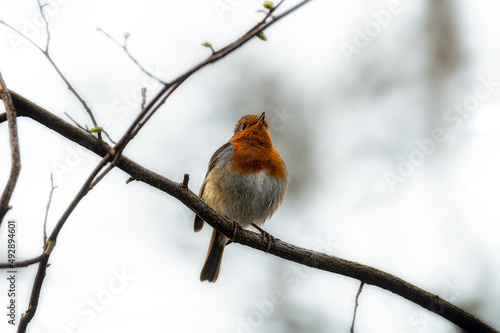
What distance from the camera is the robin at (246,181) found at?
4.86m

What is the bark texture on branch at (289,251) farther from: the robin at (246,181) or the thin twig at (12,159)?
the robin at (246,181)

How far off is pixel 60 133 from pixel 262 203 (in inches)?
103

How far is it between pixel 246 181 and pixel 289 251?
1.33 m

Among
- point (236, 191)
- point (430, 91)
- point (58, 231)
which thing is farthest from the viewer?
point (430, 91)

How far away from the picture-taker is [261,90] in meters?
9.15

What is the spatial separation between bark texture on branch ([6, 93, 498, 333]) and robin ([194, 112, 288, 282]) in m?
1.06

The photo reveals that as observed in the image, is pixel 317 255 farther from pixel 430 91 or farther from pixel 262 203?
pixel 430 91

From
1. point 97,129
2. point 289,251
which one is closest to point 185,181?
point 97,129

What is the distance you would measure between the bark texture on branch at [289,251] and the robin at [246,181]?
1060 mm

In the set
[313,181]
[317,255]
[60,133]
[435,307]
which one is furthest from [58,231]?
[313,181]

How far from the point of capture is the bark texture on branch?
2.64 m

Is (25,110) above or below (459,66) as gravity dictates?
below

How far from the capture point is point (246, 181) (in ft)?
15.9

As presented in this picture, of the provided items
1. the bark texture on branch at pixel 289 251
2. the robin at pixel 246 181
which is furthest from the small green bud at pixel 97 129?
the robin at pixel 246 181
